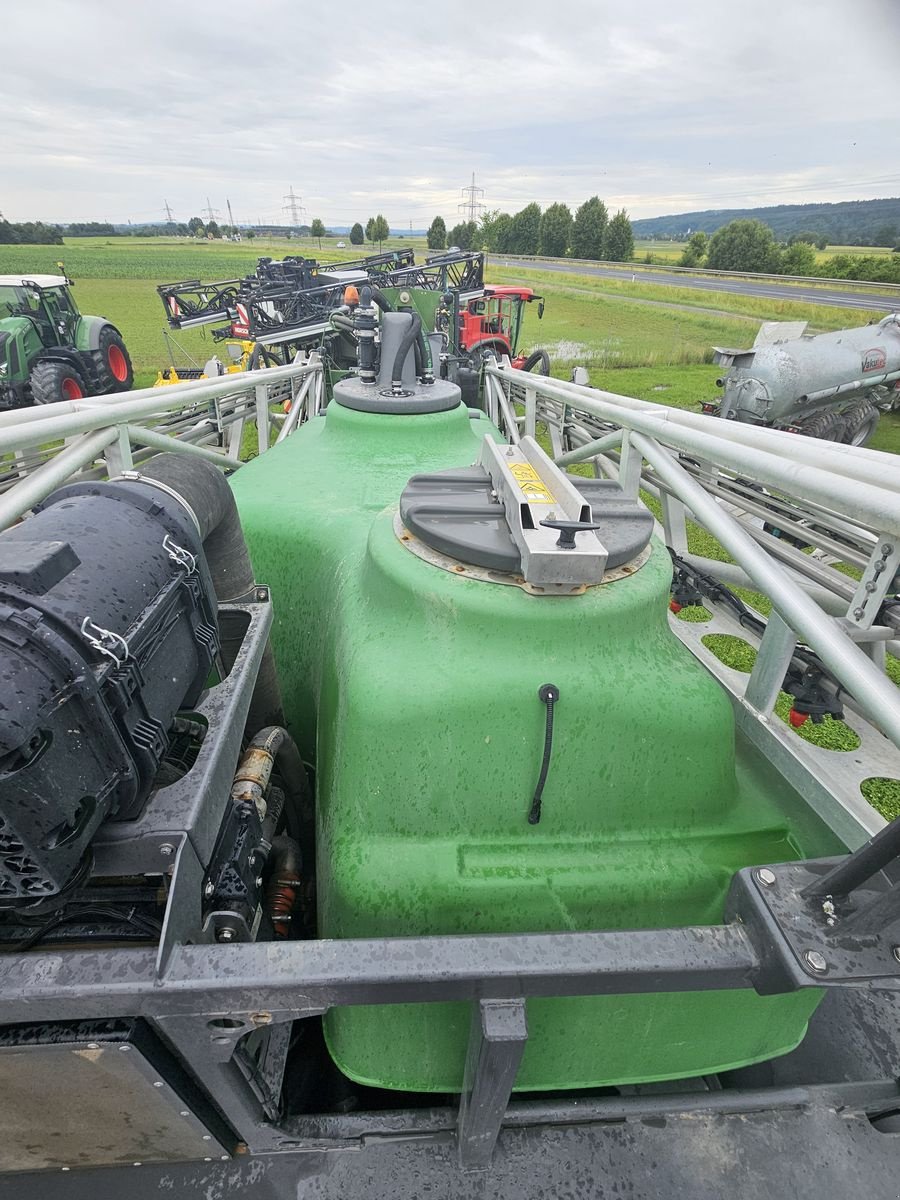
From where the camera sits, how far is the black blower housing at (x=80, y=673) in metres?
0.98

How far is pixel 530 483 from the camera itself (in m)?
1.94

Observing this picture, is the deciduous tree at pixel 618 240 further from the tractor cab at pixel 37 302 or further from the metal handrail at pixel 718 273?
the tractor cab at pixel 37 302

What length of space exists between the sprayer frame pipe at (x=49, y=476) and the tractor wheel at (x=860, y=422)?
1038 centimetres

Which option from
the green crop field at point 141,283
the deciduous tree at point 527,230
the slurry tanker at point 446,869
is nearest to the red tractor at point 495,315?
the green crop field at point 141,283

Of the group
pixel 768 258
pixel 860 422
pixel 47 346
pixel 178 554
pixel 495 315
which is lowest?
pixel 860 422

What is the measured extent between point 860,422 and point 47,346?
14.1 metres

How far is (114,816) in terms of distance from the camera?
4.05 ft

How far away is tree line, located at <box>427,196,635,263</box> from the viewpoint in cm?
5797

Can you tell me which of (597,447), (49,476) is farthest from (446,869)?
(597,447)

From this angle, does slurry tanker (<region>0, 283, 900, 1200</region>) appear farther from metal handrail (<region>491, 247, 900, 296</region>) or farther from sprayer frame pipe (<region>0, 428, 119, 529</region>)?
metal handrail (<region>491, 247, 900, 296</region>)

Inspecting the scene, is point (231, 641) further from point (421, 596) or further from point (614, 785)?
point (614, 785)

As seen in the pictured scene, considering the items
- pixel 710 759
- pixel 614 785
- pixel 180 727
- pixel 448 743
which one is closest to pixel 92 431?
pixel 180 727

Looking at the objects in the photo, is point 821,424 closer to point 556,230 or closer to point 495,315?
point 495,315

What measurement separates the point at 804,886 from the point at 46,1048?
138 centimetres
